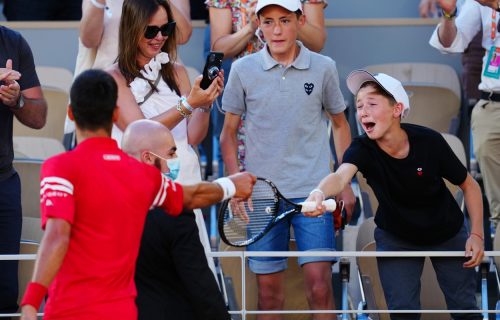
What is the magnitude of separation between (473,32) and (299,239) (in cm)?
193

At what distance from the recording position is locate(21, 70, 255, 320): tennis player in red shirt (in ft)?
11.9

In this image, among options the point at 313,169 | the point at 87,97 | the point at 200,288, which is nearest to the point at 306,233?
the point at 313,169

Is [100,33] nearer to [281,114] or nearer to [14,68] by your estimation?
[14,68]

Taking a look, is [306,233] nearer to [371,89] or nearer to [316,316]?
[316,316]

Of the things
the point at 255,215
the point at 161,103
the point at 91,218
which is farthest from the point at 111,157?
the point at 161,103

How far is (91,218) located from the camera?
3.71 m

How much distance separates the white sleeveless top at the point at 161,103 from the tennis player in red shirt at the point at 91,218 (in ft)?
4.74

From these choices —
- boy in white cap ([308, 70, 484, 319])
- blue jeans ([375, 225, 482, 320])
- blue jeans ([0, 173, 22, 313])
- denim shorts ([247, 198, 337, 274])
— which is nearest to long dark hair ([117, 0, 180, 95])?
blue jeans ([0, 173, 22, 313])

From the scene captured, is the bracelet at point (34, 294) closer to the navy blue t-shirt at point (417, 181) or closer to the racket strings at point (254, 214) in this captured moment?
the racket strings at point (254, 214)

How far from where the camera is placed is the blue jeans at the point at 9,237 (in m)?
5.34

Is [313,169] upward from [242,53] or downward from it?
downward

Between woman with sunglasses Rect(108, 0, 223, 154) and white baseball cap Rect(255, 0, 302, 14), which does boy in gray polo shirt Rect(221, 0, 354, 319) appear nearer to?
white baseball cap Rect(255, 0, 302, 14)

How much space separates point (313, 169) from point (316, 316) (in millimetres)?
770

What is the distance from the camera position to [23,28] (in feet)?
26.5
